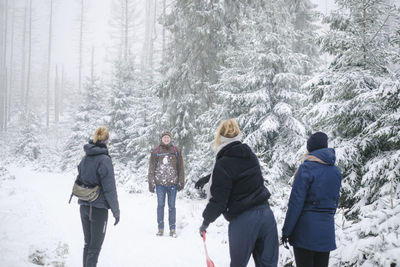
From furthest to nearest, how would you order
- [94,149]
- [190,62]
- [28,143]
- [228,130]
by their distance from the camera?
[28,143] < [190,62] < [94,149] < [228,130]

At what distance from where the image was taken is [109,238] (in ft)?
20.1

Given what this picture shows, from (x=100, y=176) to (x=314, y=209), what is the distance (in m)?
2.96

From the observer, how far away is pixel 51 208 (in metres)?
8.50

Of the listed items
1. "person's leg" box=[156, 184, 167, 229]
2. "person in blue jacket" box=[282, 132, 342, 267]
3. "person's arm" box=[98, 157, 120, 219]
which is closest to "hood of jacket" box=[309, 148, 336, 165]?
"person in blue jacket" box=[282, 132, 342, 267]

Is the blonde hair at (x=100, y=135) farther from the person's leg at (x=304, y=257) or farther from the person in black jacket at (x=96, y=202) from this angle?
the person's leg at (x=304, y=257)

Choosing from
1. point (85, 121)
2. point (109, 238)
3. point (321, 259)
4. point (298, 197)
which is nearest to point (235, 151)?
point (298, 197)

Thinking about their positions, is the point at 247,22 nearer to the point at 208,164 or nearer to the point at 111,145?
the point at 208,164

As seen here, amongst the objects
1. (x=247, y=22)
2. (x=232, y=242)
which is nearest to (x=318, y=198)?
(x=232, y=242)

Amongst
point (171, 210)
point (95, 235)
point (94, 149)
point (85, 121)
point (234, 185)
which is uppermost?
point (85, 121)

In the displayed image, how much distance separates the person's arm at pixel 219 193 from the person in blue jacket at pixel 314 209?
83 centimetres

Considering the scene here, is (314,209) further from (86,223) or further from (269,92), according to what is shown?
(269,92)

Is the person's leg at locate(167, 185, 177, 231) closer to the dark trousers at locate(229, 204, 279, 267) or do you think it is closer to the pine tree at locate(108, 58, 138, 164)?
the dark trousers at locate(229, 204, 279, 267)

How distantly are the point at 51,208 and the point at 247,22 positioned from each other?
9021 millimetres

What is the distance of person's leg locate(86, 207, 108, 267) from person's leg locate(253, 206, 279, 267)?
2.34m
